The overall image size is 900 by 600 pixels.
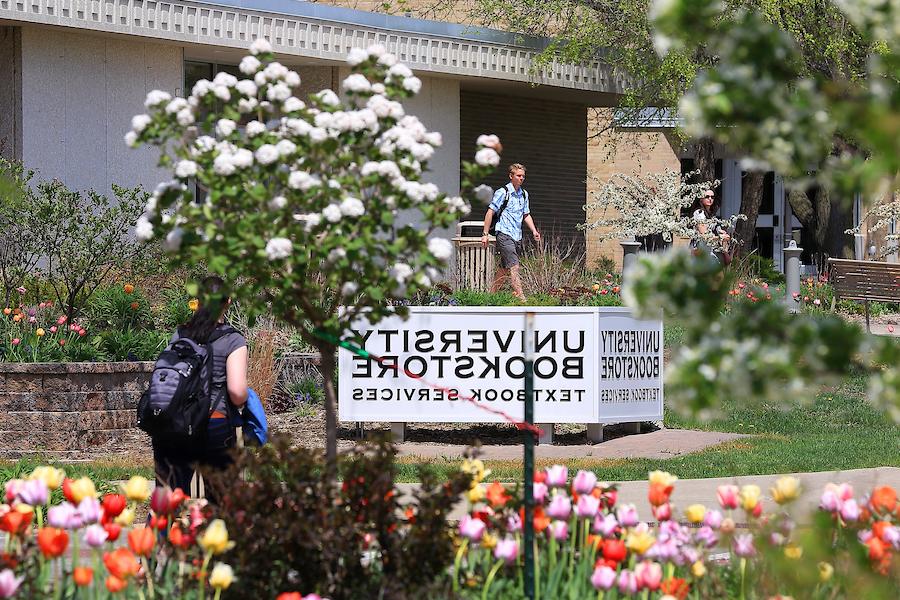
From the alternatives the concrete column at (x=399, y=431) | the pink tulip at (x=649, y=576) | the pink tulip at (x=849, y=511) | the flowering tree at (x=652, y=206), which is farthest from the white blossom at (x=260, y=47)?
the flowering tree at (x=652, y=206)

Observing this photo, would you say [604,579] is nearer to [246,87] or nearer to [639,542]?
[639,542]

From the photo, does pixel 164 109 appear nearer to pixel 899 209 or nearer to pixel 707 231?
pixel 707 231

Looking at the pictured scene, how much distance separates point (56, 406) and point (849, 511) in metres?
8.16

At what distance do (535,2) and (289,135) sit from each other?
2200 cm

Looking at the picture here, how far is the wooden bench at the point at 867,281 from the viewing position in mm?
19672

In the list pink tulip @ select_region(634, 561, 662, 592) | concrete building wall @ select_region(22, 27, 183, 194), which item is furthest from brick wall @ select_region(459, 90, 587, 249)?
pink tulip @ select_region(634, 561, 662, 592)

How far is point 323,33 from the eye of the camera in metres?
23.2

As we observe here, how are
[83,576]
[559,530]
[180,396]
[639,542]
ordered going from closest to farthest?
[83,576], [639,542], [559,530], [180,396]

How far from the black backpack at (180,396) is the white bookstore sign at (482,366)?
5299 mm

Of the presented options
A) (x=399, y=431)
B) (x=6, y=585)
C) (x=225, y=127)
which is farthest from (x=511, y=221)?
(x=6, y=585)

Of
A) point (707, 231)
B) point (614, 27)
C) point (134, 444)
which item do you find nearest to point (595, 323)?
A: point (134, 444)

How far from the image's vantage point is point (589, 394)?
1238 cm

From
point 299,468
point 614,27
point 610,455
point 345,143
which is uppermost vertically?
point 614,27

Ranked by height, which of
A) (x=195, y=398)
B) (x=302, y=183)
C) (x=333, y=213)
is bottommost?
(x=195, y=398)
